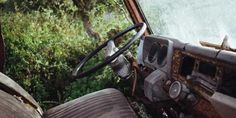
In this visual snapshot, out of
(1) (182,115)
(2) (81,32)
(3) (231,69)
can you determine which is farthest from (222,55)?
(2) (81,32)

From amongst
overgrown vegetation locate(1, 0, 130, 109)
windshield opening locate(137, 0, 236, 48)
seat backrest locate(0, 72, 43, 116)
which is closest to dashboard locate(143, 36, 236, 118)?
windshield opening locate(137, 0, 236, 48)

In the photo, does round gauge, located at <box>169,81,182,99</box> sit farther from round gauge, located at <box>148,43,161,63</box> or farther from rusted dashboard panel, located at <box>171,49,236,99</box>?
round gauge, located at <box>148,43,161,63</box>

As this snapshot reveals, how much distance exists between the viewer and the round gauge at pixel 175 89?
6.95ft

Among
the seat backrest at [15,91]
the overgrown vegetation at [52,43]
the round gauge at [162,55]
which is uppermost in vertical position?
the seat backrest at [15,91]

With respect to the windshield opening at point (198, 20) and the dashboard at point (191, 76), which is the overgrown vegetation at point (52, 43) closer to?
the windshield opening at point (198, 20)

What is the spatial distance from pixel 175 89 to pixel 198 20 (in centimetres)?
75

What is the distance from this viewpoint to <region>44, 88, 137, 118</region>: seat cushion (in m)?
2.21

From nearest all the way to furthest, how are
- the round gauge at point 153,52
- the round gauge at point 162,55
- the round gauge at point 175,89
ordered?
1. the round gauge at point 175,89
2. the round gauge at point 162,55
3. the round gauge at point 153,52

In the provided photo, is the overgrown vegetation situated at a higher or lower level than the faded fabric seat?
lower

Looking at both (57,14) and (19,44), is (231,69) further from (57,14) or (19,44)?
(57,14)

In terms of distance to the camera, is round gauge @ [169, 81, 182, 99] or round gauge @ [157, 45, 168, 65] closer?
round gauge @ [169, 81, 182, 99]

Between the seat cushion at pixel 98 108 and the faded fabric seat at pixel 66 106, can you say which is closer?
the faded fabric seat at pixel 66 106

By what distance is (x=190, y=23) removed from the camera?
278cm

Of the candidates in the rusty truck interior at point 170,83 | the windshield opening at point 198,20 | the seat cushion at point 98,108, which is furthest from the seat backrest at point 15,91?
the windshield opening at point 198,20
